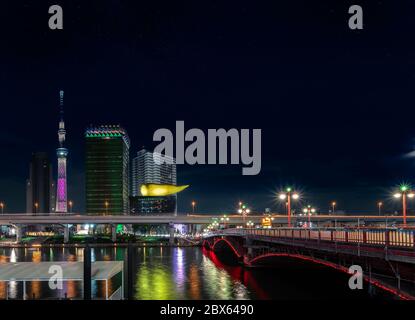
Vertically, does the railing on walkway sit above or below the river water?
above

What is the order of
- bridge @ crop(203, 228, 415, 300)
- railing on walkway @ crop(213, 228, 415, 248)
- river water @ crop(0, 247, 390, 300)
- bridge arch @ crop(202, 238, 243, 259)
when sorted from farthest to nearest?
bridge arch @ crop(202, 238, 243, 259)
river water @ crop(0, 247, 390, 300)
railing on walkway @ crop(213, 228, 415, 248)
bridge @ crop(203, 228, 415, 300)

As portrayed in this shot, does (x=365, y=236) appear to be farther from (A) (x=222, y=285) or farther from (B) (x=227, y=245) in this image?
(B) (x=227, y=245)

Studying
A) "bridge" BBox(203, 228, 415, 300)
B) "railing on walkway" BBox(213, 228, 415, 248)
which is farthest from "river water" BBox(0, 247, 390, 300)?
"railing on walkway" BBox(213, 228, 415, 248)

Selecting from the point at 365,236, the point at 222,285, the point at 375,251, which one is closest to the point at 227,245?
the point at 222,285

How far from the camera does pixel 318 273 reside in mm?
70438

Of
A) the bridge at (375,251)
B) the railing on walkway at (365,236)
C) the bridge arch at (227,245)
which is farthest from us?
the bridge arch at (227,245)

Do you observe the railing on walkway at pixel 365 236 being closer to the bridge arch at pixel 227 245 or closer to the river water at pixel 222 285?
the river water at pixel 222 285

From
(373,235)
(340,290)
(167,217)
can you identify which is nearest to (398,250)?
(373,235)

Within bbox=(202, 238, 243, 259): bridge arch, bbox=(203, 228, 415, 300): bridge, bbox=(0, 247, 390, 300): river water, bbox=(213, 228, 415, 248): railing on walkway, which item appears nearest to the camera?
bbox=(203, 228, 415, 300): bridge

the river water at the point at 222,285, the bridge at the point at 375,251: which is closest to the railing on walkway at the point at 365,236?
the bridge at the point at 375,251

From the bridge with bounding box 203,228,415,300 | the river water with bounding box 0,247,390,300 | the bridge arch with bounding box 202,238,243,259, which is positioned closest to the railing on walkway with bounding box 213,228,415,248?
the bridge with bounding box 203,228,415,300

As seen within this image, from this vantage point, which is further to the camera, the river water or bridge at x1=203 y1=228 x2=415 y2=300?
the river water

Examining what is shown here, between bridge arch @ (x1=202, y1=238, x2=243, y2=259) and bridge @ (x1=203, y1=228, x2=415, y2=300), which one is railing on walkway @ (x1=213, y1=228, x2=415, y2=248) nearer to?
bridge @ (x1=203, y1=228, x2=415, y2=300)
